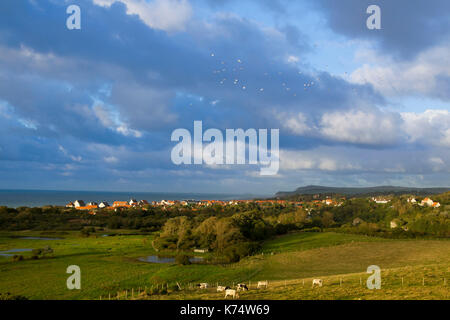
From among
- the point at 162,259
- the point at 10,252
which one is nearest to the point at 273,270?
the point at 162,259

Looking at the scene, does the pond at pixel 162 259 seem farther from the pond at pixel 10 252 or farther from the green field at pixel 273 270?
the pond at pixel 10 252

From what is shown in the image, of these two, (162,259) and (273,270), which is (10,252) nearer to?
(162,259)

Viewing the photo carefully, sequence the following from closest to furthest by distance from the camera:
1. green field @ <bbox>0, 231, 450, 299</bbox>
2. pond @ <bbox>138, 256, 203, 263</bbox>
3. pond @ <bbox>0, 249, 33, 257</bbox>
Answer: green field @ <bbox>0, 231, 450, 299</bbox>
pond @ <bbox>138, 256, 203, 263</bbox>
pond @ <bbox>0, 249, 33, 257</bbox>

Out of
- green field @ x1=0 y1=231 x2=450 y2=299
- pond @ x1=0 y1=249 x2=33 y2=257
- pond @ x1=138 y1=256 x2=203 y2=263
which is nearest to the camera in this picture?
green field @ x1=0 y1=231 x2=450 y2=299

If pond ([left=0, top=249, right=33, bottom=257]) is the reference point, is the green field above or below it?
above

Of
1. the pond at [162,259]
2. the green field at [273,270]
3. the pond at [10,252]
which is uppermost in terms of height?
the green field at [273,270]

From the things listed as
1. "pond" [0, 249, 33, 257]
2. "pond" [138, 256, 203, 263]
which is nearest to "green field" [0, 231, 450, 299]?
"pond" [138, 256, 203, 263]

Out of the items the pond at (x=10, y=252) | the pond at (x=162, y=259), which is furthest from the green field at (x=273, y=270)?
the pond at (x=10, y=252)

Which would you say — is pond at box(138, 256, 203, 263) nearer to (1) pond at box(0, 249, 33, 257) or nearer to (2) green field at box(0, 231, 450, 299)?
(2) green field at box(0, 231, 450, 299)
